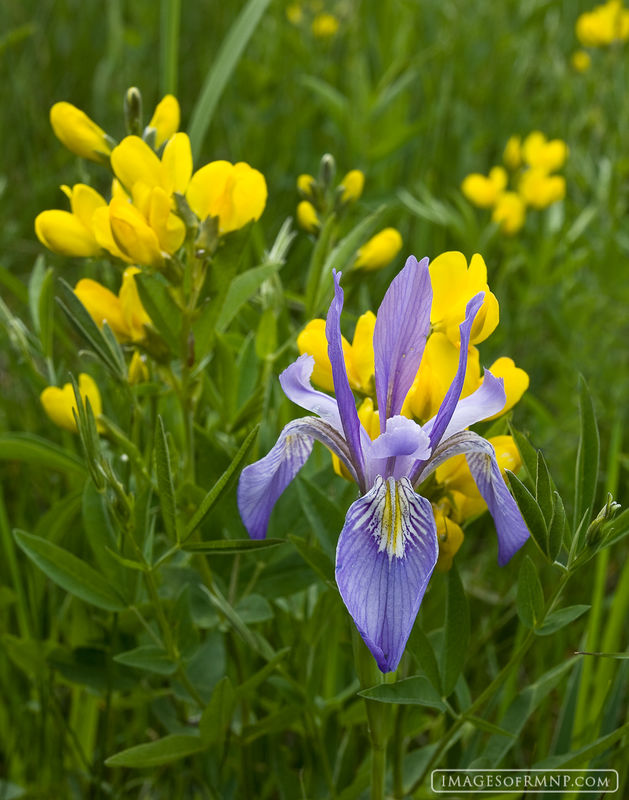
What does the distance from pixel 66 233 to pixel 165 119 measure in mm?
210

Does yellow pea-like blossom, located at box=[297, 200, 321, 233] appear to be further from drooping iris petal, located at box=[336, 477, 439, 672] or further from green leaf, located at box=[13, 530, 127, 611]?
drooping iris petal, located at box=[336, 477, 439, 672]

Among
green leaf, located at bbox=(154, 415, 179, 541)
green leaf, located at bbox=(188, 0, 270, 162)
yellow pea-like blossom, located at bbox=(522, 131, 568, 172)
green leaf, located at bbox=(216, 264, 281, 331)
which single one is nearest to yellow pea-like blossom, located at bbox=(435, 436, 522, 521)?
green leaf, located at bbox=(154, 415, 179, 541)

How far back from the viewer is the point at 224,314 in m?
1.08

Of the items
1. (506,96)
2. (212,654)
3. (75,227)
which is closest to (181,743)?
(212,654)

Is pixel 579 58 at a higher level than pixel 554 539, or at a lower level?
higher

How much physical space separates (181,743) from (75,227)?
59 centimetres

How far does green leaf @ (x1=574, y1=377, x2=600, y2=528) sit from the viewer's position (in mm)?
860

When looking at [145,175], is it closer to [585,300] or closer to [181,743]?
[181,743]

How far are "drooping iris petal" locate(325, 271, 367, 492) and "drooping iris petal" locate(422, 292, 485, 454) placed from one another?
0.20 feet

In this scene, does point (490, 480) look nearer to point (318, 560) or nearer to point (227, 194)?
point (318, 560)

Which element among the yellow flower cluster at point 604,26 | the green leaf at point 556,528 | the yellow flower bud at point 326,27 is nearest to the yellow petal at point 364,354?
the green leaf at point 556,528

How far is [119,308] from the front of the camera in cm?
106

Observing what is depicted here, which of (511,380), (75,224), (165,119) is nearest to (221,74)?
(165,119)

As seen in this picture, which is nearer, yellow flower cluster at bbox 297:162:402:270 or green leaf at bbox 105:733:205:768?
green leaf at bbox 105:733:205:768
